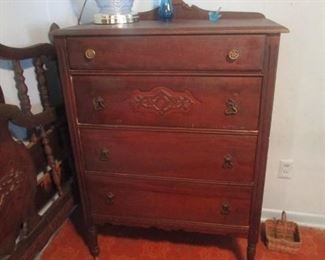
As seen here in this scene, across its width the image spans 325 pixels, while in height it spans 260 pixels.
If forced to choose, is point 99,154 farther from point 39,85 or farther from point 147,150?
point 39,85

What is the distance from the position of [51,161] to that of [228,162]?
0.85 m

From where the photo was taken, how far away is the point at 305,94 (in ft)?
4.79

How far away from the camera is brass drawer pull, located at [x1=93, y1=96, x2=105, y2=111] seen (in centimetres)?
119

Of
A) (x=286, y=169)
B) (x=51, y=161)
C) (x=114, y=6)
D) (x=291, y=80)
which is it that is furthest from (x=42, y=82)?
(x=286, y=169)

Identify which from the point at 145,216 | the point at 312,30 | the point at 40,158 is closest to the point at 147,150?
the point at 145,216

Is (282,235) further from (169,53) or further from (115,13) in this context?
(115,13)

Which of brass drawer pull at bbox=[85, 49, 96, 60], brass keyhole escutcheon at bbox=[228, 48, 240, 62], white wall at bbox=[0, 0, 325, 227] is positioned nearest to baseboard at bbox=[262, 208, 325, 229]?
white wall at bbox=[0, 0, 325, 227]

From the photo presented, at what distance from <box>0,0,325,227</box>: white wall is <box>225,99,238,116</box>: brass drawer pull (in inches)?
19.5

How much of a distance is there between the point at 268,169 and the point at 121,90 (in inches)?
37.7

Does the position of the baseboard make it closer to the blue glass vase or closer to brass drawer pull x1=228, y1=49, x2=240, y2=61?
brass drawer pull x1=228, y1=49, x2=240, y2=61

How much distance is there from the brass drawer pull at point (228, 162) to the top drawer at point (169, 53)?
0.34 metres

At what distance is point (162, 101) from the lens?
1.15m

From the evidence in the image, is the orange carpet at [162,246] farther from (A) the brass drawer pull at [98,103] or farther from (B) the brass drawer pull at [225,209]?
(A) the brass drawer pull at [98,103]

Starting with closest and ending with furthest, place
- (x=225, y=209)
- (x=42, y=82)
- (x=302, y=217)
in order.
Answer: (x=225, y=209) → (x=42, y=82) → (x=302, y=217)
